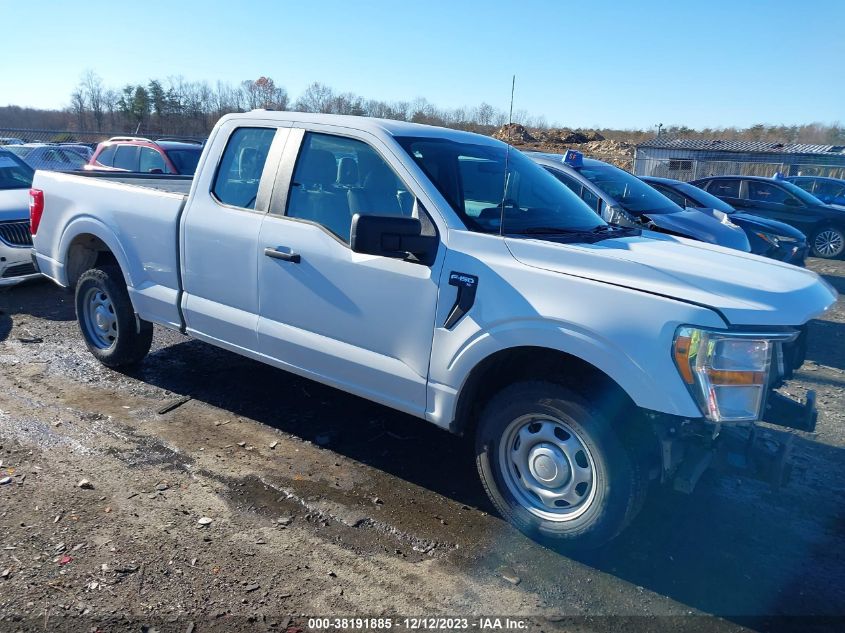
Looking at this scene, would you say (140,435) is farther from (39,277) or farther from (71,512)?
(39,277)

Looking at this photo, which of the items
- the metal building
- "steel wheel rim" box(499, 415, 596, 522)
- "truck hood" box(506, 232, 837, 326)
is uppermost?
the metal building

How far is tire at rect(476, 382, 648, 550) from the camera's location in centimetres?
316

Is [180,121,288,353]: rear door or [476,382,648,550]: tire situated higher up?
[180,121,288,353]: rear door

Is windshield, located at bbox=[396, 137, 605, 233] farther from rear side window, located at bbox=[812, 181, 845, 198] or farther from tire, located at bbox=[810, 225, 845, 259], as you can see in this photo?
rear side window, located at bbox=[812, 181, 845, 198]

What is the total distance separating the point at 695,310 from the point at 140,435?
3.58 metres

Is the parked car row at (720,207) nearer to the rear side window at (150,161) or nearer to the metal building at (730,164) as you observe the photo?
the rear side window at (150,161)

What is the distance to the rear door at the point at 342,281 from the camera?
3.68 metres

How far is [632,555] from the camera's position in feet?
11.4

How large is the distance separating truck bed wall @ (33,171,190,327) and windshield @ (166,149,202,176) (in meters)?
5.08

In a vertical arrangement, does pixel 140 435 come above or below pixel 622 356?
below

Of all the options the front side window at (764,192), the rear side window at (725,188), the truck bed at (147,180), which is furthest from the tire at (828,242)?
the truck bed at (147,180)

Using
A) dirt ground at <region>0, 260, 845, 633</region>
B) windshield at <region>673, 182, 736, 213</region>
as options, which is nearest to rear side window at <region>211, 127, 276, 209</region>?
dirt ground at <region>0, 260, 845, 633</region>

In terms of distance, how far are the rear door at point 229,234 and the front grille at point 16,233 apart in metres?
4.53

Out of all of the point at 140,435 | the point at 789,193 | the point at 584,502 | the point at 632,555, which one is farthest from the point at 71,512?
the point at 789,193
